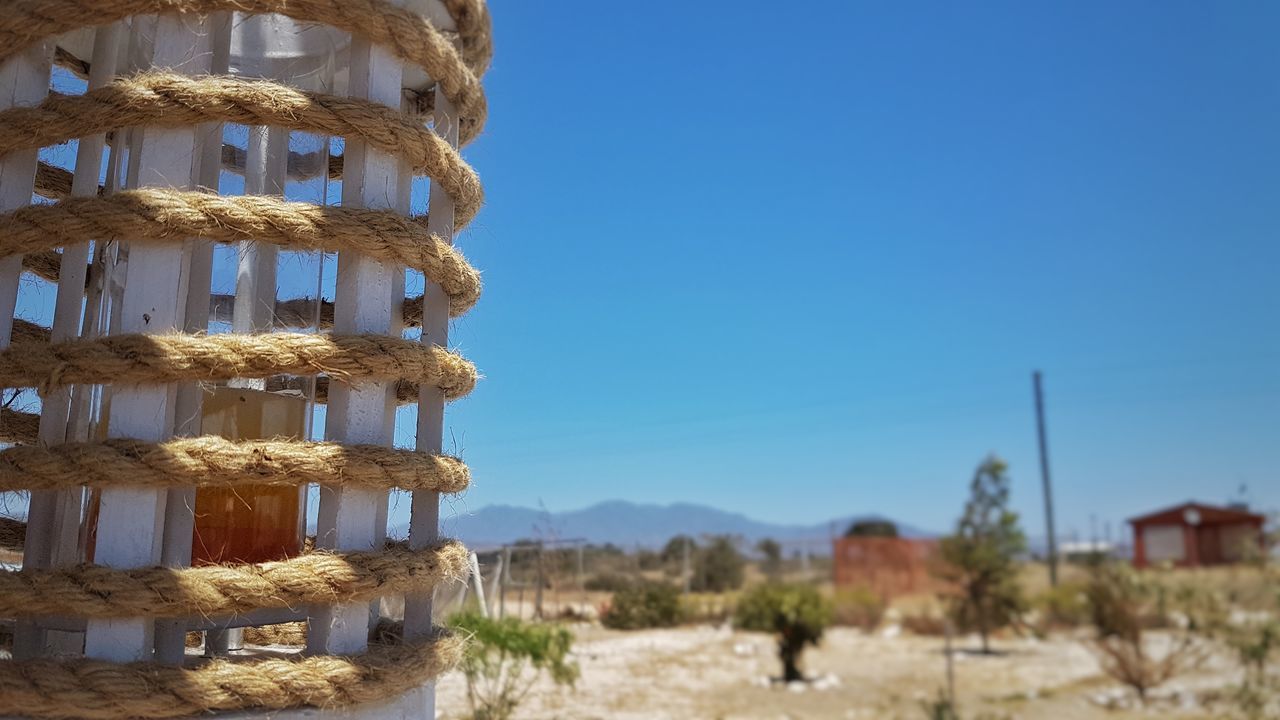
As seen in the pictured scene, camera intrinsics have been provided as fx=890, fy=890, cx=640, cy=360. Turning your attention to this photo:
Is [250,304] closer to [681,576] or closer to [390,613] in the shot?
[390,613]

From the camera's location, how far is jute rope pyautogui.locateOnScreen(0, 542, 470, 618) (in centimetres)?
127

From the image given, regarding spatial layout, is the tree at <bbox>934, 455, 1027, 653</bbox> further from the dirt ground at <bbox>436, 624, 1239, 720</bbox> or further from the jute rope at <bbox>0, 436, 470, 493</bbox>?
the jute rope at <bbox>0, 436, 470, 493</bbox>

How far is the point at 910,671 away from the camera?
1373cm

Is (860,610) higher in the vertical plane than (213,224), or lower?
lower

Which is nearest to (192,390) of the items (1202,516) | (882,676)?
(882,676)

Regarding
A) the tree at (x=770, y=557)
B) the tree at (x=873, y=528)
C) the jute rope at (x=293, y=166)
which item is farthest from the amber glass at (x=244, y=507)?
the tree at (x=873, y=528)

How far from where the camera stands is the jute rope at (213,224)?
52.5 inches

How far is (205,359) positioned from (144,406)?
13cm

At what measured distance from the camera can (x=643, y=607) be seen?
54.6 feet

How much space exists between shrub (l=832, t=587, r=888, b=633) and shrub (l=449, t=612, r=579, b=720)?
1465 cm

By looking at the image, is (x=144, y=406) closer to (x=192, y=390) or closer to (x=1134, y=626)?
(x=192, y=390)

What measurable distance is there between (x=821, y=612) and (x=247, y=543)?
479 inches

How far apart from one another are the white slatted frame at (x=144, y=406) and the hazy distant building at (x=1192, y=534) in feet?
130

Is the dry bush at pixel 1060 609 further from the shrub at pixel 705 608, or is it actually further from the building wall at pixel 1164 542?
the building wall at pixel 1164 542
